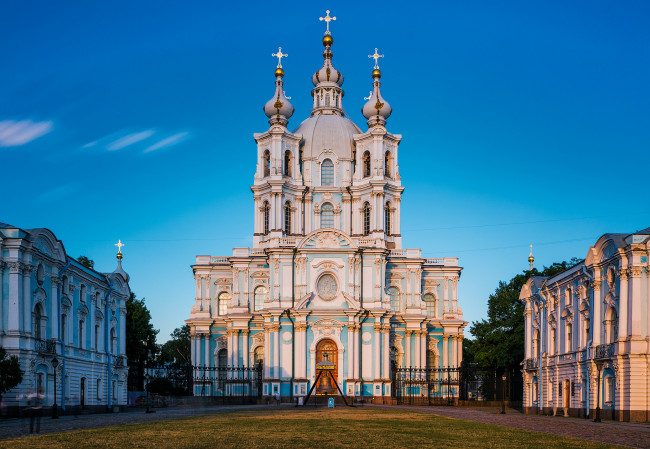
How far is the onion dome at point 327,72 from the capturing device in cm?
8450

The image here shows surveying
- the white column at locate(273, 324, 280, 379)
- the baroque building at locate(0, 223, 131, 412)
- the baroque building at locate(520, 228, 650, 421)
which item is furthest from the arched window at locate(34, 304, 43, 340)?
the white column at locate(273, 324, 280, 379)

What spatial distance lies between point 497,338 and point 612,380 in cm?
2820

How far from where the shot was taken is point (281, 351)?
220 ft

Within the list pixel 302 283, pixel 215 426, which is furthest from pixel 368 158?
pixel 215 426

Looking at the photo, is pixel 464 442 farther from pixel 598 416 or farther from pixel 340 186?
pixel 340 186

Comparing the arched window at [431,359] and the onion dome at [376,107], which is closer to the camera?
the arched window at [431,359]

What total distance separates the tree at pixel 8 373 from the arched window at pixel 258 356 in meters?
40.0

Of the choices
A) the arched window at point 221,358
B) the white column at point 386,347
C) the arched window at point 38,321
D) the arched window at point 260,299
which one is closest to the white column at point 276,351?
the arched window at point 260,299

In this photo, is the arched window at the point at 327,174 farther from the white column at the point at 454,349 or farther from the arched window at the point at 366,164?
the white column at the point at 454,349

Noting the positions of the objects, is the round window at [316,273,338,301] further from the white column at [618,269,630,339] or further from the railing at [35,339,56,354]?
the white column at [618,269,630,339]

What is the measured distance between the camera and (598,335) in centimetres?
3953

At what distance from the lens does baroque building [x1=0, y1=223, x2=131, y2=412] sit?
36.0 m

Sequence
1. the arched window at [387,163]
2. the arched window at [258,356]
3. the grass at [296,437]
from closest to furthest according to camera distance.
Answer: the grass at [296,437], the arched window at [258,356], the arched window at [387,163]

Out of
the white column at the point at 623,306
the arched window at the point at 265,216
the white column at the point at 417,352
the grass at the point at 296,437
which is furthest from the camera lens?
the arched window at the point at 265,216
